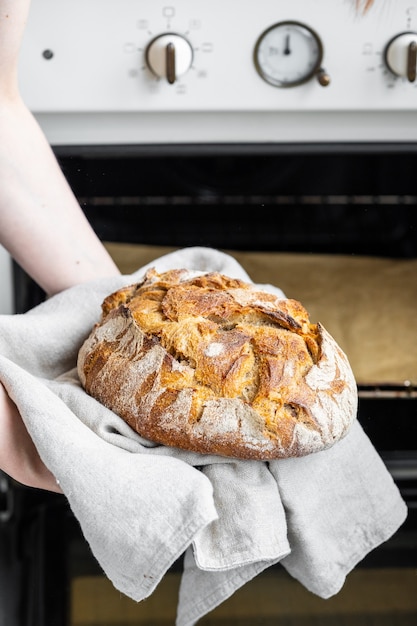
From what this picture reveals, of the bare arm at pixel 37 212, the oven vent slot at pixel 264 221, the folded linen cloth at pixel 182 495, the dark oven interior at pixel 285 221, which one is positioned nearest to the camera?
the folded linen cloth at pixel 182 495

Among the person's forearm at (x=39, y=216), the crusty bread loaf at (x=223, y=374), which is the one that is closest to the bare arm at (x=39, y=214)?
the person's forearm at (x=39, y=216)

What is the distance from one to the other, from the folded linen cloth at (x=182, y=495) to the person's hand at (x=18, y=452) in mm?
31

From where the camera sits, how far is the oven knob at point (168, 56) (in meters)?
1.19

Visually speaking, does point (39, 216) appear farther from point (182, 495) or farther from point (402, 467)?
point (402, 467)

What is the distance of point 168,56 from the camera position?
1.19m

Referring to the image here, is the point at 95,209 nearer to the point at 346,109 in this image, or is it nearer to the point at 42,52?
the point at 42,52

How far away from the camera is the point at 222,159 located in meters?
1.37

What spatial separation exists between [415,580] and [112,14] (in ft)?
3.24

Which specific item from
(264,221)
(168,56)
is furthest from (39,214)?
(264,221)

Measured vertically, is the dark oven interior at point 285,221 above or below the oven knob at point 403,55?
below

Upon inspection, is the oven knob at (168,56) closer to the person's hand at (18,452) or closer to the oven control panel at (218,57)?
the oven control panel at (218,57)

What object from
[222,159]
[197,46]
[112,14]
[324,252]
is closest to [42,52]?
[112,14]

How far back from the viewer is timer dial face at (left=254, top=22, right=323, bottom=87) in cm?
122

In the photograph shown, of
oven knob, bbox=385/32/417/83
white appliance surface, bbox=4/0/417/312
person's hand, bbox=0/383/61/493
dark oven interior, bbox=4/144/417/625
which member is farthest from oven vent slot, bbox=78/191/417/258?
person's hand, bbox=0/383/61/493
